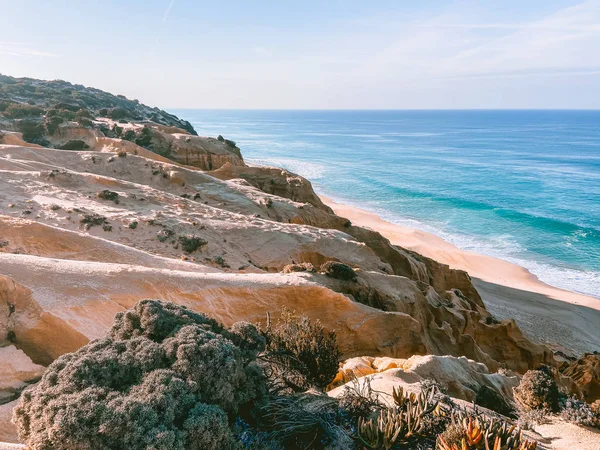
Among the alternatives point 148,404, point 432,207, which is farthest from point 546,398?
point 432,207

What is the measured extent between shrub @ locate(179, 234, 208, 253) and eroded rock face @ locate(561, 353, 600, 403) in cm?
1424

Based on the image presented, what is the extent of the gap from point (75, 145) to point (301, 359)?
28.7 meters

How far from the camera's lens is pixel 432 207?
151 ft

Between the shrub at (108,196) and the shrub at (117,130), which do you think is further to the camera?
the shrub at (117,130)

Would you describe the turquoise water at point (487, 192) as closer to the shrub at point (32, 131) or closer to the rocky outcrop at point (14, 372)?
the rocky outcrop at point (14, 372)

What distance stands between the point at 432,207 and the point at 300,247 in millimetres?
33011

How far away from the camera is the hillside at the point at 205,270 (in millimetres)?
8555

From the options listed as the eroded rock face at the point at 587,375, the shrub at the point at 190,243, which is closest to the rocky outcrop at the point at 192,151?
the shrub at the point at 190,243

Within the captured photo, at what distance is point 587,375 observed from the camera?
14.2 metres

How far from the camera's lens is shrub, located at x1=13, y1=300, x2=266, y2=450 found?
4.26 m

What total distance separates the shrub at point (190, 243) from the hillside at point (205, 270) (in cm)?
5

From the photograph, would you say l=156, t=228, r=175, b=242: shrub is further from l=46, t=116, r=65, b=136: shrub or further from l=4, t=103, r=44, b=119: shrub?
l=4, t=103, r=44, b=119: shrub

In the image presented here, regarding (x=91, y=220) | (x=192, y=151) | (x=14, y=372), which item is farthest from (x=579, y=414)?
(x=192, y=151)

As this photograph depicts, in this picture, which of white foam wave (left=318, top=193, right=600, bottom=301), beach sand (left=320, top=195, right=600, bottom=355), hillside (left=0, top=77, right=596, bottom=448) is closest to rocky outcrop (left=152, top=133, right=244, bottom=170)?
hillside (left=0, top=77, right=596, bottom=448)
